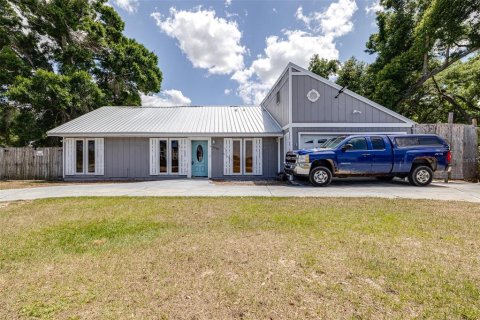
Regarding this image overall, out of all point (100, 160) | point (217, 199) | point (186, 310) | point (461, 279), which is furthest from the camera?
point (100, 160)

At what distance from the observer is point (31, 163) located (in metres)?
13.8

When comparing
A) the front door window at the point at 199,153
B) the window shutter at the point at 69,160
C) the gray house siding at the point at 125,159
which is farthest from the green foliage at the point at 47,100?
the front door window at the point at 199,153

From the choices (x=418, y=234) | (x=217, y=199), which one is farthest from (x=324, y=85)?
(x=418, y=234)

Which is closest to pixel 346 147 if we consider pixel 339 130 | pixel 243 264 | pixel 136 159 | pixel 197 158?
pixel 339 130

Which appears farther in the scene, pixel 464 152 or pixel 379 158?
pixel 464 152

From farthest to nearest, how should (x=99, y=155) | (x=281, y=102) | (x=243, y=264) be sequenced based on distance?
(x=99, y=155) → (x=281, y=102) → (x=243, y=264)

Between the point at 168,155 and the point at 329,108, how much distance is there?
8.97m

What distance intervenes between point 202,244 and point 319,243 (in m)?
1.88

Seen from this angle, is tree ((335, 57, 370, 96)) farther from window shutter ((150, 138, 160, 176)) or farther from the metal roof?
window shutter ((150, 138, 160, 176))

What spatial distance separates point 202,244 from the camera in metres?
3.85

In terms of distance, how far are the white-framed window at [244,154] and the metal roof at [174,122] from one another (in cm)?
65

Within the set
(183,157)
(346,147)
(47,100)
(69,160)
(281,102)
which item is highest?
(47,100)

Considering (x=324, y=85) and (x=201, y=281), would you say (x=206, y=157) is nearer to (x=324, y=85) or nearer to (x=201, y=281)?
(x=324, y=85)

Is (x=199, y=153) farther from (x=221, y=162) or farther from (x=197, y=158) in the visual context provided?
(x=221, y=162)
